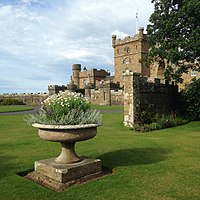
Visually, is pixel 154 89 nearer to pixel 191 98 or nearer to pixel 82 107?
pixel 191 98

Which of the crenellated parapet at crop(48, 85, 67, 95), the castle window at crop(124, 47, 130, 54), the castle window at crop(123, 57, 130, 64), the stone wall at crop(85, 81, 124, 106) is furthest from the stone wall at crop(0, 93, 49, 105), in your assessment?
the castle window at crop(124, 47, 130, 54)

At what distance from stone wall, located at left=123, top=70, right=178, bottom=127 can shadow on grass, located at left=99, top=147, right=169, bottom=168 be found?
19.1ft

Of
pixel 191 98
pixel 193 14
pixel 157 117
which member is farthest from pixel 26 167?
pixel 191 98

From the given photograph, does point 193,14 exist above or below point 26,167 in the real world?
above

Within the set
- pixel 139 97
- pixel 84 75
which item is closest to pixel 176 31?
pixel 139 97

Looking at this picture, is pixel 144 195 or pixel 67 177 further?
pixel 67 177

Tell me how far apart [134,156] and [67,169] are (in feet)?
8.99

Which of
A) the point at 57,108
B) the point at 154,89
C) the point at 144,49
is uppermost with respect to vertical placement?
the point at 144,49

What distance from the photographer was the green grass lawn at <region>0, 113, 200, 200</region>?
15.5 ft

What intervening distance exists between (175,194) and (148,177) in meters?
0.98

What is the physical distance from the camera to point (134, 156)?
7.52 metres

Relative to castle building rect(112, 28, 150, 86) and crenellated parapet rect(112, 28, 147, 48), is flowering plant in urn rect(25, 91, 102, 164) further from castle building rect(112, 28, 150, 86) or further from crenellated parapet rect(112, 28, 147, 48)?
crenellated parapet rect(112, 28, 147, 48)

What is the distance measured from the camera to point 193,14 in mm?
14391

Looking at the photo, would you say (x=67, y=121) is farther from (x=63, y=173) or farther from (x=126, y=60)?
(x=126, y=60)
